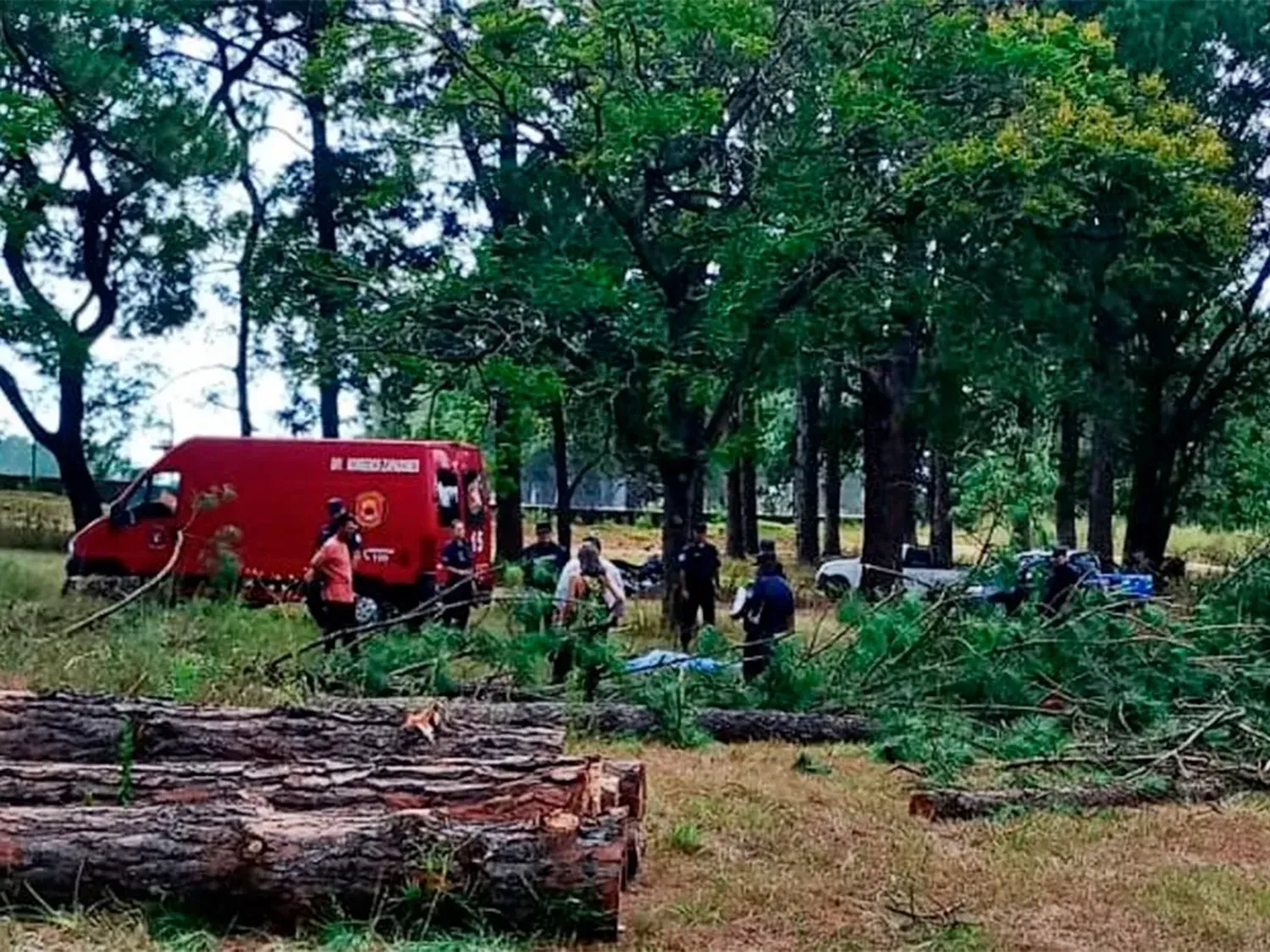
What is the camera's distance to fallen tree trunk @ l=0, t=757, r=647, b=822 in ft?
19.7

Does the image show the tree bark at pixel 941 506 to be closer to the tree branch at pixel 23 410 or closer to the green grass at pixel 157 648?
the tree branch at pixel 23 410

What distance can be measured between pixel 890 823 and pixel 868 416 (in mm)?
17055

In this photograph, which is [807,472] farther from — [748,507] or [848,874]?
[848,874]

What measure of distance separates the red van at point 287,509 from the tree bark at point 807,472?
12285 millimetres

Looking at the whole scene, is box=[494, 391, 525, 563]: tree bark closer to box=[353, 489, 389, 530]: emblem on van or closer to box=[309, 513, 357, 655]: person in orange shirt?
box=[353, 489, 389, 530]: emblem on van

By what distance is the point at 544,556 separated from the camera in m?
13.7

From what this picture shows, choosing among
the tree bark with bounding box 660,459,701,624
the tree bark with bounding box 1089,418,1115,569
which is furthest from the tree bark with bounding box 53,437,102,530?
the tree bark with bounding box 1089,418,1115,569

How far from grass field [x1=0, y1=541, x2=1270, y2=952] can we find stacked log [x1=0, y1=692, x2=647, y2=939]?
14cm

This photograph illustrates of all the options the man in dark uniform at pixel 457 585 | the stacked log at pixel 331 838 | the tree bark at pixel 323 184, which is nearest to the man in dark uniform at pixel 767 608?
the man in dark uniform at pixel 457 585

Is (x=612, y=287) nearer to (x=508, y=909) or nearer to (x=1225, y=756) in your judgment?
(x=1225, y=756)

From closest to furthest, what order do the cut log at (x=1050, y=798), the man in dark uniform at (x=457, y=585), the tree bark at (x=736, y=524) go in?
the cut log at (x=1050, y=798), the man in dark uniform at (x=457, y=585), the tree bark at (x=736, y=524)

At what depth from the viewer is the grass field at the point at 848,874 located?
227 inches

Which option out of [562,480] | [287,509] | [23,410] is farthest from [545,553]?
[23,410]

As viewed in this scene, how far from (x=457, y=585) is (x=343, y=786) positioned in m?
6.12
